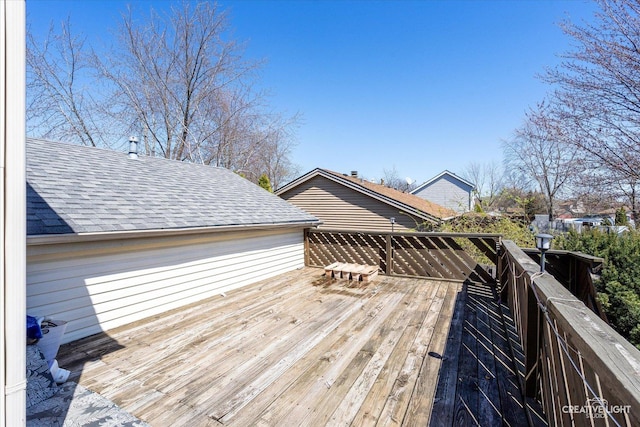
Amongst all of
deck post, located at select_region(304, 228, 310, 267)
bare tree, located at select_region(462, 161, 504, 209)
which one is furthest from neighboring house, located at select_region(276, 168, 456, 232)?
bare tree, located at select_region(462, 161, 504, 209)

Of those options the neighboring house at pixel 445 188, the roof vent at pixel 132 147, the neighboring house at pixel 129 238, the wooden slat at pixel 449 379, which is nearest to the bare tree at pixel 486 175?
the neighboring house at pixel 445 188

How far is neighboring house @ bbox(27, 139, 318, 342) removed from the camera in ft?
11.8

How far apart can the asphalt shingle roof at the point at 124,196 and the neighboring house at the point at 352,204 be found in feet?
14.4

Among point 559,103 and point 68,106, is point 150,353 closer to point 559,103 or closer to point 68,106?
point 559,103

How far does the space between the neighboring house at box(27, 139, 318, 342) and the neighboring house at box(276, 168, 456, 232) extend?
5.09m

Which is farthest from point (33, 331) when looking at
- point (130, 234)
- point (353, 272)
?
point (353, 272)

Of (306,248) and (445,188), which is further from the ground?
(445,188)

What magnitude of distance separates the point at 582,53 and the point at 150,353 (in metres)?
9.99

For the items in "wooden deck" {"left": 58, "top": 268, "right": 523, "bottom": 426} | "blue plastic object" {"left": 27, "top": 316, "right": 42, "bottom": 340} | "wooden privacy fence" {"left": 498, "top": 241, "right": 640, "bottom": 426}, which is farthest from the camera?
"blue plastic object" {"left": 27, "top": 316, "right": 42, "bottom": 340}

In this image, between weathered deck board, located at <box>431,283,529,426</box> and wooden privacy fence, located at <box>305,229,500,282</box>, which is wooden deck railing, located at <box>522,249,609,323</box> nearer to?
wooden privacy fence, located at <box>305,229,500,282</box>

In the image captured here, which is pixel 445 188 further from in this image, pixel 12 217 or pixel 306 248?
pixel 12 217

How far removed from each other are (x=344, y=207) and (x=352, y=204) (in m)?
0.38

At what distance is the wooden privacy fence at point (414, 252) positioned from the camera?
19.7 ft

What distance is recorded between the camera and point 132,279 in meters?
4.31
